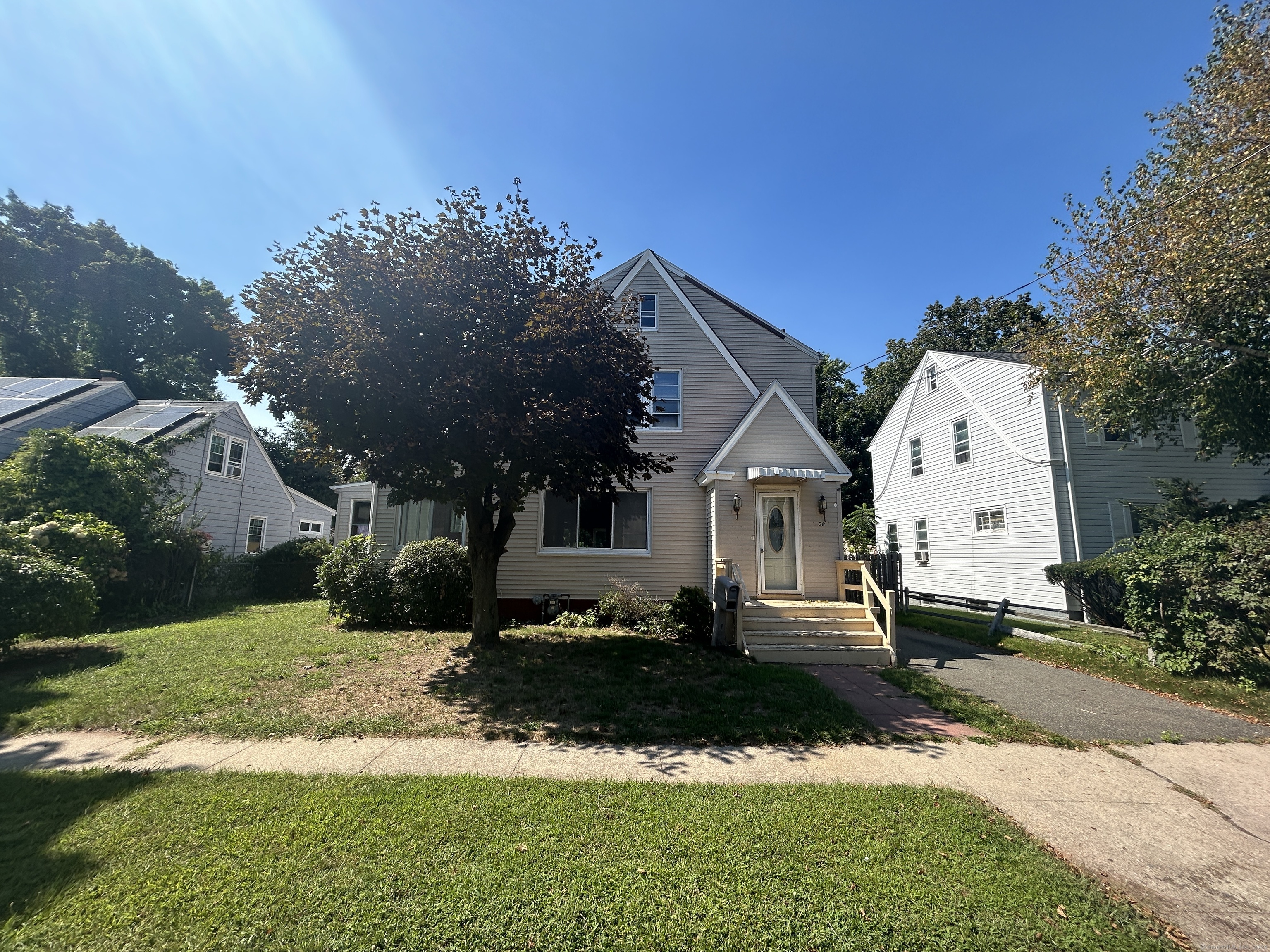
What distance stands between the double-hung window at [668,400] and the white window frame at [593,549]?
6.27 feet

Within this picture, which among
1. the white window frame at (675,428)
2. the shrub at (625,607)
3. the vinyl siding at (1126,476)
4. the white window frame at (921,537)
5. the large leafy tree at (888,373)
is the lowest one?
the shrub at (625,607)

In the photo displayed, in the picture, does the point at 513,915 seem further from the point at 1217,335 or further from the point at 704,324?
the point at 1217,335

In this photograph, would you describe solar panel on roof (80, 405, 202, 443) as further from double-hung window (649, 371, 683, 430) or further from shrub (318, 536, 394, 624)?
double-hung window (649, 371, 683, 430)

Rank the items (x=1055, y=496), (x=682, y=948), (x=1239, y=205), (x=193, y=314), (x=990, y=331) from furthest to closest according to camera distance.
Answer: (x=193, y=314)
(x=990, y=331)
(x=1055, y=496)
(x=1239, y=205)
(x=682, y=948)

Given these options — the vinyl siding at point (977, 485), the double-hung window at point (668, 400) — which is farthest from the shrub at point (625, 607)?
the vinyl siding at point (977, 485)

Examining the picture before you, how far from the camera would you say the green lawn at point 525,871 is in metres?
2.66

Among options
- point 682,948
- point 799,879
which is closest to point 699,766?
point 799,879

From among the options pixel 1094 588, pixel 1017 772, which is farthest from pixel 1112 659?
pixel 1017 772

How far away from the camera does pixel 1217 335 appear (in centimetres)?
1139

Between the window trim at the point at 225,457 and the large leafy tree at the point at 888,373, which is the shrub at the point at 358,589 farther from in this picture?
the large leafy tree at the point at 888,373

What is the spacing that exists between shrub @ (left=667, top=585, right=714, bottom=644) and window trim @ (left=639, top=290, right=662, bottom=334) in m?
6.97

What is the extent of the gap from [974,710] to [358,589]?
1124cm

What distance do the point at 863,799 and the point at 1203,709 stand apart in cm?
673

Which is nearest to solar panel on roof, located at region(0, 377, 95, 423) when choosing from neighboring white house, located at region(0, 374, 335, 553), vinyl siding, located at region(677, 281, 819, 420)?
neighboring white house, located at region(0, 374, 335, 553)
